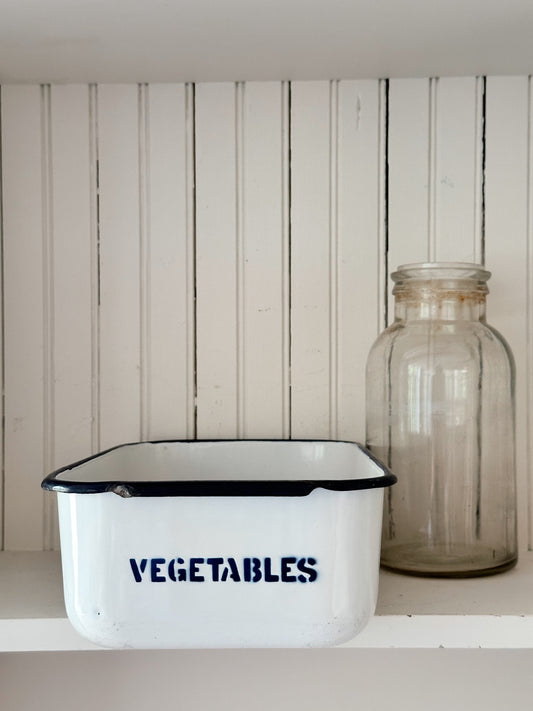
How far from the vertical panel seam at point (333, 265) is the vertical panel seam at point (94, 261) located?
0.27 metres

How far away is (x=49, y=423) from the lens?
0.84 metres

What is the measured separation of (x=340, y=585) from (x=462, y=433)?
28 cm

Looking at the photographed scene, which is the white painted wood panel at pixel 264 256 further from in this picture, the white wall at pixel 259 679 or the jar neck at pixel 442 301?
the white wall at pixel 259 679

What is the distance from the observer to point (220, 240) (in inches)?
33.0

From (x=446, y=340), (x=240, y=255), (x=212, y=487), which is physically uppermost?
(x=240, y=255)

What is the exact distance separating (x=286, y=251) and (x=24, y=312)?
317mm

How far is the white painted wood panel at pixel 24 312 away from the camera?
32.9 inches

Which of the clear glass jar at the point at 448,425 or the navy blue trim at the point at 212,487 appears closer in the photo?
the navy blue trim at the point at 212,487

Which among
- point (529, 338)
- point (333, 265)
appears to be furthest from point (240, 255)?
point (529, 338)

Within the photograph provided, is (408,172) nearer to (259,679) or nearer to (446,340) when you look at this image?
(446,340)
